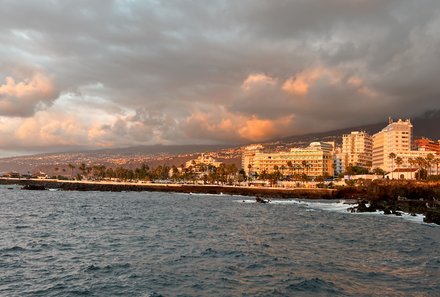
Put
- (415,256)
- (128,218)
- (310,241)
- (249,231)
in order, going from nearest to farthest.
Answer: (415,256) → (310,241) → (249,231) → (128,218)

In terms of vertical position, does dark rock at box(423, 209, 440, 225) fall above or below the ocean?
above

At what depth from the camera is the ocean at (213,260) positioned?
98.2 ft

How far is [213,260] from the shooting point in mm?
39125

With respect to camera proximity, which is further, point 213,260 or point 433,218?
point 433,218

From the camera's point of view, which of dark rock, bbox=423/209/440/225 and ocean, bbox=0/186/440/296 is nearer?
ocean, bbox=0/186/440/296

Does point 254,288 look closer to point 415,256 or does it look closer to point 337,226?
point 415,256

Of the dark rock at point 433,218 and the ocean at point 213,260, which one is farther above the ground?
the dark rock at point 433,218

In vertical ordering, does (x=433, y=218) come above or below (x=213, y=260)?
above

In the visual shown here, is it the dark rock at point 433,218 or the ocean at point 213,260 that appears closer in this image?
the ocean at point 213,260

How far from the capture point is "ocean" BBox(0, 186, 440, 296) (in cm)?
2994

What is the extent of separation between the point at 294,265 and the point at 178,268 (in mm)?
9673

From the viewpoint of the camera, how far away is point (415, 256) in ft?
143

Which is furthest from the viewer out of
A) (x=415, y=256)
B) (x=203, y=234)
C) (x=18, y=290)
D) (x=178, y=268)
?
(x=203, y=234)

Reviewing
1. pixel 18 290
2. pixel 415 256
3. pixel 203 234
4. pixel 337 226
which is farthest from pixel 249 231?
pixel 18 290
